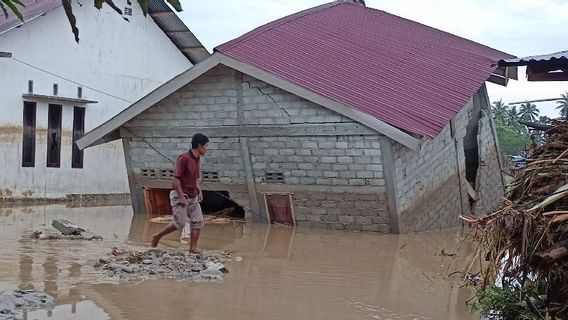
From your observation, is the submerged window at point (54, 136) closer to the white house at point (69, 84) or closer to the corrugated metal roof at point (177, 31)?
the white house at point (69, 84)

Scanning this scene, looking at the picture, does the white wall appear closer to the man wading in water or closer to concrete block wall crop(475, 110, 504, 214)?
concrete block wall crop(475, 110, 504, 214)

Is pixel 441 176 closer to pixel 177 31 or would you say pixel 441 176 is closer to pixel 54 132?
pixel 54 132

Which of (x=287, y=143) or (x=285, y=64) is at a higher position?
(x=285, y=64)

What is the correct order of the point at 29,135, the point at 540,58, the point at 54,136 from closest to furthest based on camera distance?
1. the point at 540,58
2. the point at 29,135
3. the point at 54,136

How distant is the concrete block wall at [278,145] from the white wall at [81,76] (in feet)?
14.5

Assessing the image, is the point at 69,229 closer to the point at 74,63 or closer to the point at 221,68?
the point at 221,68

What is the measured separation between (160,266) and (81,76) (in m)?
12.8

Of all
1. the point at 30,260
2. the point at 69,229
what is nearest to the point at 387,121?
the point at 69,229

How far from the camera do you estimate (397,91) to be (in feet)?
42.8

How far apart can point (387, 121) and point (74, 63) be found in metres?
10.4

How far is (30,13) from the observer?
17172 millimetres

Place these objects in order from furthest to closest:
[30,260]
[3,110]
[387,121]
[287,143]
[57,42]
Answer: [57,42], [3,110], [287,143], [387,121], [30,260]

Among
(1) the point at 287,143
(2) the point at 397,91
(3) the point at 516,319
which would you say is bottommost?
(3) the point at 516,319

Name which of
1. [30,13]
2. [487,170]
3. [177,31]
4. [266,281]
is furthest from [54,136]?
[266,281]
